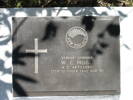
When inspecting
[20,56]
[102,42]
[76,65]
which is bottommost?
[76,65]

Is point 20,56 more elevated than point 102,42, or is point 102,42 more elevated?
point 102,42

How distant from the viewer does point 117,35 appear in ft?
12.5

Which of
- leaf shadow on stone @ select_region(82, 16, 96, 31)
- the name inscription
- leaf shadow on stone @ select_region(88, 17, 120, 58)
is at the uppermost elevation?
leaf shadow on stone @ select_region(82, 16, 96, 31)

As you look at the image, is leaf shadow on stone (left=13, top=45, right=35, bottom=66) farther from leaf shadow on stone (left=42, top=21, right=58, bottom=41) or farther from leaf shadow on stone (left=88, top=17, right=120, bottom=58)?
leaf shadow on stone (left=88, top=17, right=120, bottom=58)

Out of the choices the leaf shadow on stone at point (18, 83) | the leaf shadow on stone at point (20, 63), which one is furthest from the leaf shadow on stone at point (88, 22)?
the leaf shadow on stone at point (18, 83)

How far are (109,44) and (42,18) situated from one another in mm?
892

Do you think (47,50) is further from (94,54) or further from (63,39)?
(94,54)

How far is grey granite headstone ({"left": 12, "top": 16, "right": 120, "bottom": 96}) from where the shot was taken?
3.73 meters

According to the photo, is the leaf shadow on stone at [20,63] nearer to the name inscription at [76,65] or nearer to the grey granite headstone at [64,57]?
the grey granite headstone at [64,57]

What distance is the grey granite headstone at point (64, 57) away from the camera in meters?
3.73

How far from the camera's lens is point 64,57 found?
375cm

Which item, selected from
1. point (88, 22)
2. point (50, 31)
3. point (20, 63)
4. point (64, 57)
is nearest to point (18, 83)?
point (20, 63)

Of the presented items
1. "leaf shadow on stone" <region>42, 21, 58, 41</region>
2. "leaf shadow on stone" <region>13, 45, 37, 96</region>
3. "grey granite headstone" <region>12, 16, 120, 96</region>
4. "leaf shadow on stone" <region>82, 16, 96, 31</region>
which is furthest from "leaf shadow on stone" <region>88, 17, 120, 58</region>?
"leaf shadow on stone" <region>13, 45, 37, 96</region>

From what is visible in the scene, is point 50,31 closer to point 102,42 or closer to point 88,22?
point 88,22
